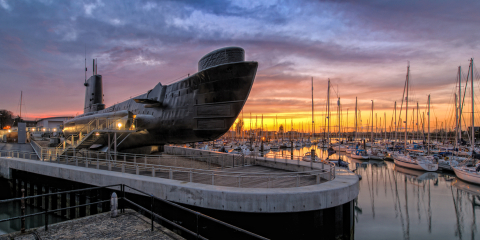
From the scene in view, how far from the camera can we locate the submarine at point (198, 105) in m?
14.3

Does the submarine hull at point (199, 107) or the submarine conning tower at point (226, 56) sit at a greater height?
the submarine conning tower at point (226, 56)

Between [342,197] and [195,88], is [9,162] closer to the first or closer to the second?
[195,88]

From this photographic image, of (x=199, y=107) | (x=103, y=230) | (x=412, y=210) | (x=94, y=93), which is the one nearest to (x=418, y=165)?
(x=412, y=210)

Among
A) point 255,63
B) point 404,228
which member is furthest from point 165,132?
point 404,228

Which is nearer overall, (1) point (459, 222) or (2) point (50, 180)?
(2) point (50, 180)

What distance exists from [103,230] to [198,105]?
30.8 feet

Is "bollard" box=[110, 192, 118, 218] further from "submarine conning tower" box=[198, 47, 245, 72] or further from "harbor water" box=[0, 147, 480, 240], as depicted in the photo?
"submarine conning tower" box=[198, 47, 245, 72]

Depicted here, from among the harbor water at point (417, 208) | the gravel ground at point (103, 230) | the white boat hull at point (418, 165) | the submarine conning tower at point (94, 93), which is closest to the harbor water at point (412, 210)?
the harbor water at point (417, 208)

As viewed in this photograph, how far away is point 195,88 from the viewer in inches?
617

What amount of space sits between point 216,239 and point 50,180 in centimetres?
1333

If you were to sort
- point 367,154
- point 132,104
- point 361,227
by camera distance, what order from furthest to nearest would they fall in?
point 367,154
point 132,104
point 361,227

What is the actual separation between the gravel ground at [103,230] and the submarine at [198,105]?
26.7 feet

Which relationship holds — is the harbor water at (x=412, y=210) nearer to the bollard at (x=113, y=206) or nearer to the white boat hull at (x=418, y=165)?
the white boat hull at (x=418, y=165)

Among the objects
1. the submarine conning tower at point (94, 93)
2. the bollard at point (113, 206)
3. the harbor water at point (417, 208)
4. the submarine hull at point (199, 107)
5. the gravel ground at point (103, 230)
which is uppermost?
the submarine conning tower at point (94, 93)
